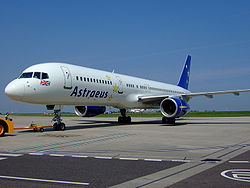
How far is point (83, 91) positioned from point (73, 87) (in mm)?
1048

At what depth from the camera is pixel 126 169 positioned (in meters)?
6.32

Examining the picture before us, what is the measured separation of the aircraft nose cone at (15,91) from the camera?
612 inches

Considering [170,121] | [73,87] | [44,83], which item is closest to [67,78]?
[73,87]

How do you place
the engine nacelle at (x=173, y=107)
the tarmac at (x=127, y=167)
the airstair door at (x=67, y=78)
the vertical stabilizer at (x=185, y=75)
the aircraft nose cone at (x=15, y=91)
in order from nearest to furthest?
the tarmac at (x=127, y=167) < the aircraft nose cone at (x=15, y=91) < the airstair door at (x=67, y=78) < the engine nacelle at (x=173, y=107) < the vertical stabilizer at (x=185, y=75)

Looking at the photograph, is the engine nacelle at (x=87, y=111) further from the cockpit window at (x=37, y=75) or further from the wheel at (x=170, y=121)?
the cockpit window at (x=37, y=75)

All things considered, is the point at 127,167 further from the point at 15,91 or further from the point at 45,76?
the point at 45,76

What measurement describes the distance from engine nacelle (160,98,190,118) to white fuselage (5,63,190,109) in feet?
11.4

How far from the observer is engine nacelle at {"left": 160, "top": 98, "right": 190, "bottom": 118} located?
21938mm

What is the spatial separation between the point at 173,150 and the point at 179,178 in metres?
3.76

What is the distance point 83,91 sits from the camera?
19.2m

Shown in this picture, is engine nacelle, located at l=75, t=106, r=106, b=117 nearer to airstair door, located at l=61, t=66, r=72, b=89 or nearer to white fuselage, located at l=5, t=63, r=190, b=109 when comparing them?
white fuselage, located at l=5, t=63, r=190, b=109

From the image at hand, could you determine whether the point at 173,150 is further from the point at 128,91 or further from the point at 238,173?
the point at 128,91

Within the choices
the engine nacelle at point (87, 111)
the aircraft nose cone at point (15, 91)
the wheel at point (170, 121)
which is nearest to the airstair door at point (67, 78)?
the aircraft nose cone at point (15, 91)

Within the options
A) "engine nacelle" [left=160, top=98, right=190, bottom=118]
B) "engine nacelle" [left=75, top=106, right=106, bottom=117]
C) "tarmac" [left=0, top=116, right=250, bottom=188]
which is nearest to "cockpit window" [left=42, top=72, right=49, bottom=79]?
"tarmac" [left=0, top=116, right=250, bottom=188]
